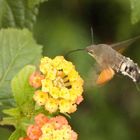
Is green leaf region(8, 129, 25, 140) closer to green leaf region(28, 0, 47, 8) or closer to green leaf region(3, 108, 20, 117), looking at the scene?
green leaf region(3, 108, 20, 117)

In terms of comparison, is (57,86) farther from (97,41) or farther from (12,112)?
(97,41)

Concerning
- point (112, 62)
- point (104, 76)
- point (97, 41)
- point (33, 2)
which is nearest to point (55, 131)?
point (104, 76)

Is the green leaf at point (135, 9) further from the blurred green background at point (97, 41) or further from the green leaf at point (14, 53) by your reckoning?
the blurred green background at point (97, 41)

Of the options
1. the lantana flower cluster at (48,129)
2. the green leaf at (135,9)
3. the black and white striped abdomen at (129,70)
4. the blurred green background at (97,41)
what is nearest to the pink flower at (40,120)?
the lantana flower cluster at (48,129)

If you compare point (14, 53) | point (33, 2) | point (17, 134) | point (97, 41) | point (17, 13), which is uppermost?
point (33, 2)

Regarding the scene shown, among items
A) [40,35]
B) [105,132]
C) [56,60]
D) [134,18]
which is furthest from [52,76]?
[105,132]

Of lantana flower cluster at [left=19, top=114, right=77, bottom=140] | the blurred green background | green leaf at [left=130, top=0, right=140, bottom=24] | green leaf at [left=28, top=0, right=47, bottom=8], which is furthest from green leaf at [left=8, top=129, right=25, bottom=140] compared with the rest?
the blurred green background

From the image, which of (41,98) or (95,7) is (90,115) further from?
(41,98)
